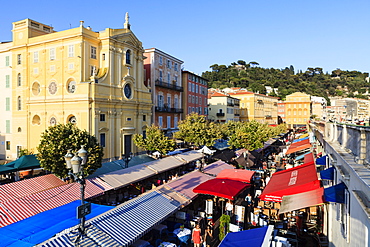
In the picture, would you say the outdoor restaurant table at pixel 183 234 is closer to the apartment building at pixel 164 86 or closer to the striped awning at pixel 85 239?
the striped awning at pixel 85 239

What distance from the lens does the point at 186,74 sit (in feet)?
153

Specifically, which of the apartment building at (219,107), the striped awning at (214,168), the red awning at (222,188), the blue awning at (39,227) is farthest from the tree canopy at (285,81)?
the blue awning at (39,227)

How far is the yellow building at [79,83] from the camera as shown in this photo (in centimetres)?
2673

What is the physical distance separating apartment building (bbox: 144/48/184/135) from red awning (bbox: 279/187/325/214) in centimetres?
2733

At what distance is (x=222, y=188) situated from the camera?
15.0 meters

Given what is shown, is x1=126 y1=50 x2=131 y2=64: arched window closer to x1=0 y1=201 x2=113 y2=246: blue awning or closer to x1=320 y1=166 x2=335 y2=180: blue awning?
x1=0 y1=201 x2=113 y2=246: blue awning

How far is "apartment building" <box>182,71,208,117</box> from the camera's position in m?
46.4

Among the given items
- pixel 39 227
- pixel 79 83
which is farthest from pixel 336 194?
pixel 79 83

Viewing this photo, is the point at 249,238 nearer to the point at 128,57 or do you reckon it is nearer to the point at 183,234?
the point at 183,234

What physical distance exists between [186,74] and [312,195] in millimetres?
37985

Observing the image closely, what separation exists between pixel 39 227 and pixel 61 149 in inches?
268

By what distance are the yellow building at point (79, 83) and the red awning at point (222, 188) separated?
1510cm

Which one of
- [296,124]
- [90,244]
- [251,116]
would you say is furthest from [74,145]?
[296,124]

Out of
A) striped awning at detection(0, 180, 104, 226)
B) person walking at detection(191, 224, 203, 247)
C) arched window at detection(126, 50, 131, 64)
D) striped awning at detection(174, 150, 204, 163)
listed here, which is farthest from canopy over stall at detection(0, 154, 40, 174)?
person walking at detection(191, 224, 203, 247)
